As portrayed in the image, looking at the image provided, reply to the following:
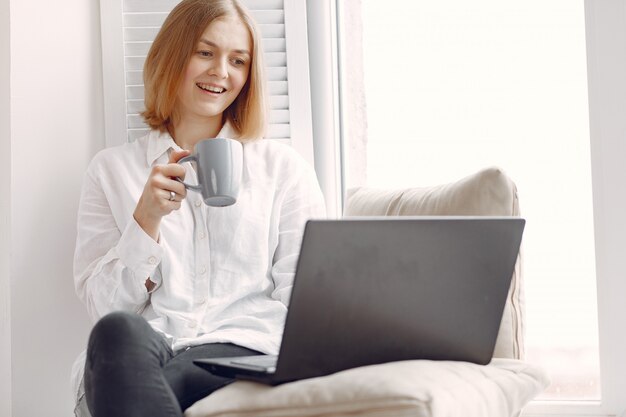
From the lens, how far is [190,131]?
1.98 meters

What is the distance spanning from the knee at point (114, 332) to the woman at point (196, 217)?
6cm

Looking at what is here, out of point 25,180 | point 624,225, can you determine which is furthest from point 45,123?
point 624,225

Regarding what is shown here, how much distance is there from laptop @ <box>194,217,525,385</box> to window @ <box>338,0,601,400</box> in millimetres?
849

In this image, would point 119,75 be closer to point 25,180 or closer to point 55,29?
point 55,29

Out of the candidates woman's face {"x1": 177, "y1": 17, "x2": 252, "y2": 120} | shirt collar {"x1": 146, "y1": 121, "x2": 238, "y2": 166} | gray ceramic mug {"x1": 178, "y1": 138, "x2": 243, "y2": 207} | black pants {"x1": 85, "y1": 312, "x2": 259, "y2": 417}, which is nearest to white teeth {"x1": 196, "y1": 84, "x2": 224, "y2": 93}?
woman's face {"x1": 177, "y1": 17, "x2": 252, "y2": 120}

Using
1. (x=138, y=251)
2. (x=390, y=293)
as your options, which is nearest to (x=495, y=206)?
(x=390, y=293)

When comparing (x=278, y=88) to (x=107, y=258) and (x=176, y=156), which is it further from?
(x=107, y=258)

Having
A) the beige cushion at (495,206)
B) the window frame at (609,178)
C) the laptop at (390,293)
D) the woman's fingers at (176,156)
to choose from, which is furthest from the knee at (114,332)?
the window frame at (609,178)

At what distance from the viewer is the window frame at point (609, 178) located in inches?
76.9

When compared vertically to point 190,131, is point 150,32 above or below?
above

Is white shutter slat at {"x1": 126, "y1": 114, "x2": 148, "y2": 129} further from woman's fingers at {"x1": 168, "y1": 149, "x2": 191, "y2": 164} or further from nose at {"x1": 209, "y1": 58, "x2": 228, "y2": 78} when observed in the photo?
woman's fingers at {"x1": 168, "y1": 149, "x2": 191, "y2": 164}

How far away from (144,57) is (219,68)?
0.98 feet

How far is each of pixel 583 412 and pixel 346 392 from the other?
3.83ft

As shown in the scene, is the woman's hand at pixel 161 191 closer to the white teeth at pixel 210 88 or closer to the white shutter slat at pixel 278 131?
the white teeth at pixel 210 88
